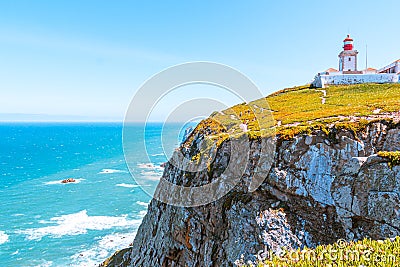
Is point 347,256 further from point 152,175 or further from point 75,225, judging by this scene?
point 152,175

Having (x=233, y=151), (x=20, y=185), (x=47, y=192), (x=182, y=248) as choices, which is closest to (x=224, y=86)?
(x=233, y=151)

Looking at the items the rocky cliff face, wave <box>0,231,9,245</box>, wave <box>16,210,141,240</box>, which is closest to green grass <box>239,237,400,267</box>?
the rocky cliff face

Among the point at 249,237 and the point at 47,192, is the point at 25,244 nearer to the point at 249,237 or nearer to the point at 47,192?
the point at 47,192

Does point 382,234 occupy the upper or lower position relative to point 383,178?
lower

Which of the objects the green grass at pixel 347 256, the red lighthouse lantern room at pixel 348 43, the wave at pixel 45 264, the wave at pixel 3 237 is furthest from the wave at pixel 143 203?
the green grass at pixel 347 256

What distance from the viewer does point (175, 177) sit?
22.2 meters

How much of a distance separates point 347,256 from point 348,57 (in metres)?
46.3

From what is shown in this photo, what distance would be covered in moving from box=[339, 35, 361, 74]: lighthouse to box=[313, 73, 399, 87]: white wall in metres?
7.69

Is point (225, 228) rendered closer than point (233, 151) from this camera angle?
Yes

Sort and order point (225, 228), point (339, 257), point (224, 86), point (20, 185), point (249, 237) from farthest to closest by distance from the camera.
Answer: point (20, 185) → point (224, 86) → point (225, 228) → point (249, 237) → point (339, 257)

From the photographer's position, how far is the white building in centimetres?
3642

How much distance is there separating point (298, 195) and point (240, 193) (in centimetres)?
306

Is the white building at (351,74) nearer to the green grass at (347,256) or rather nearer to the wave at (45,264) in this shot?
the green grass at (347,256)

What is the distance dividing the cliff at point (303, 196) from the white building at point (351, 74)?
21.6 m
